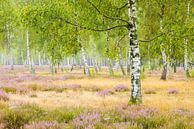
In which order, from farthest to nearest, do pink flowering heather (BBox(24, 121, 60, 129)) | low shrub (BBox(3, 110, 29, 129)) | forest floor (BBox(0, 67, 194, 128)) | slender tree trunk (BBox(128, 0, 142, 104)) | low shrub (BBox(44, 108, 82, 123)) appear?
slender tree trunk (BBox(128, 0, 142, 104))
forest floor (BBox(0, 67, 194, 128))
low shrub (BBox(44, 108, 82, 123))
low shrub (BBox(3, 110, 29, 129))
pink flowering heather (BBox(24, 121, 60, 129))

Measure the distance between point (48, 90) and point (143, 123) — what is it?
1466 cm

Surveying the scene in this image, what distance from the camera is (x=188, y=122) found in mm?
9422

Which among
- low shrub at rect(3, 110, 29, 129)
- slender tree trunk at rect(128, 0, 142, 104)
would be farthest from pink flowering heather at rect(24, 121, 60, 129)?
slender tree trunk at rect(128, 0, 142, 104)

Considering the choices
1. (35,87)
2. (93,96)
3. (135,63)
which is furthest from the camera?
(35,87)

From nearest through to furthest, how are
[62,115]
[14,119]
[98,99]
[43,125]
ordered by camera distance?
[43,125]
[14,119]
[62,115]
[98,99]

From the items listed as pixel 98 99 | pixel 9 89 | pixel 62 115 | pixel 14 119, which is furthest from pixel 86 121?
pixel 9 89

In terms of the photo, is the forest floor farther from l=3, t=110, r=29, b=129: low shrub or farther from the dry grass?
l=3, t=110, r=29, b=129: low shrub

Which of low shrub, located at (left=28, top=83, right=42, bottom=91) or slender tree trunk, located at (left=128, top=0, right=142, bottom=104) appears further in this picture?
low shrub, located at (left=28, top=83, right=42, bottom=91)

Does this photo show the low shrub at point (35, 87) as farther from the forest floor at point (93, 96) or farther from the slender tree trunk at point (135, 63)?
the slender tree trunk at point (135, 63)

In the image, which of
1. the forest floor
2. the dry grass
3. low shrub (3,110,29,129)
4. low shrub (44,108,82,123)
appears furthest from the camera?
the dry grass

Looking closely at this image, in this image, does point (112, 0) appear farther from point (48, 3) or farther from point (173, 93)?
point (173, 93)

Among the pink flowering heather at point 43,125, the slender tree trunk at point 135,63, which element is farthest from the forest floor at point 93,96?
the pink flowering heather at point 43,125

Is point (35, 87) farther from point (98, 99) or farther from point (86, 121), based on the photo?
point (86, 121)

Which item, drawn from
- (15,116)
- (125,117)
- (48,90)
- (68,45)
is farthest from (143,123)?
(48,90)
